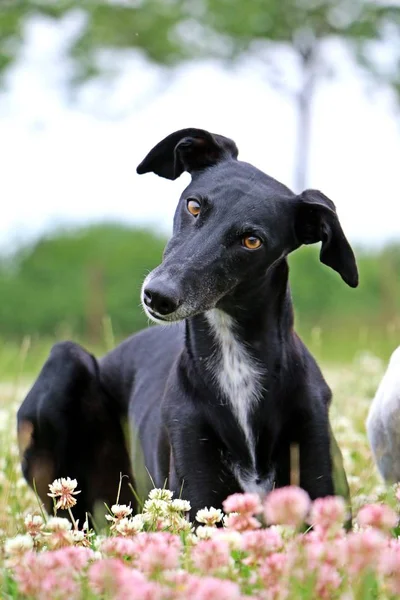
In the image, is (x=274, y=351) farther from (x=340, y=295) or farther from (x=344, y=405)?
(x=340, y=295)

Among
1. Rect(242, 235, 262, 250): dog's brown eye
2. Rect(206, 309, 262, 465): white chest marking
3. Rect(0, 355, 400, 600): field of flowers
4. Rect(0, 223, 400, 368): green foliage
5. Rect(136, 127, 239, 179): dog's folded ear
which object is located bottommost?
Rect(0, 355, 400, 600): field of flowers

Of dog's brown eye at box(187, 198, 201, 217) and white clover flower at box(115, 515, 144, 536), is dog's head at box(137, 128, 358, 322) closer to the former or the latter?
dog's brown eye at box(187, 198, 201, 217)

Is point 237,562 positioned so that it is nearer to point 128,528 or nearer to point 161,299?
point 128,528

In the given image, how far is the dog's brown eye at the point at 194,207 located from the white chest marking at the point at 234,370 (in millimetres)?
422

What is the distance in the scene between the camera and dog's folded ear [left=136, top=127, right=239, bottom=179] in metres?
4.13

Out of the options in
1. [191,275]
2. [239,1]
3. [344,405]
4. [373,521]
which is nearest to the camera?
[373,521]

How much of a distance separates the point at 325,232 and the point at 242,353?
1.91 feet

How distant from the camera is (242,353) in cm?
401

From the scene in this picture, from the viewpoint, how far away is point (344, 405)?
7559 millimetres

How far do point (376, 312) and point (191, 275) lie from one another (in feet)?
44.2

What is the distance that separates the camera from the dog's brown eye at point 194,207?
12.3ft

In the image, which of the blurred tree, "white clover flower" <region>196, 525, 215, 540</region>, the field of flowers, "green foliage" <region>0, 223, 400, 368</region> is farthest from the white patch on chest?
the blurred tree

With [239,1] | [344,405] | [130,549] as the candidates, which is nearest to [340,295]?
[344,405]

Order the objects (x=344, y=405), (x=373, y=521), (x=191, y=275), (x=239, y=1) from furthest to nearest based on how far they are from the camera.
→ (x=239, y=1) → (x=344, y=405) → (x=191, y=275) → (x=373, y=521)
